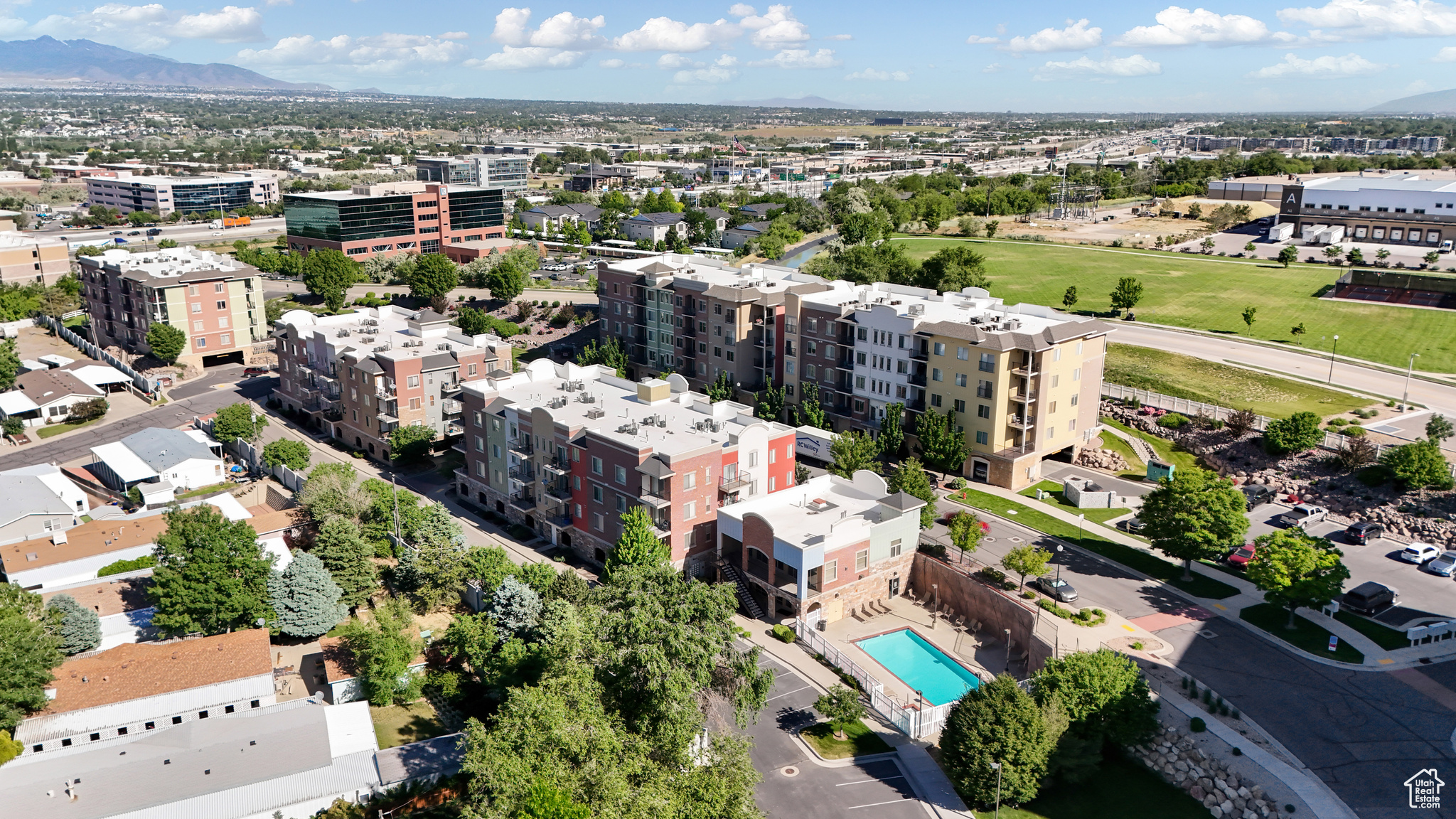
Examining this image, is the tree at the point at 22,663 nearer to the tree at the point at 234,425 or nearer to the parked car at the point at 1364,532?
the tree at the point at 234,425

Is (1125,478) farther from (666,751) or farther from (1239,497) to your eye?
(666,751)

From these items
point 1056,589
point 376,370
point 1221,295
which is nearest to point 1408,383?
point 1221,295

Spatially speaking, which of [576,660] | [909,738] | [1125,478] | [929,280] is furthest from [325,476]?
[929,280]

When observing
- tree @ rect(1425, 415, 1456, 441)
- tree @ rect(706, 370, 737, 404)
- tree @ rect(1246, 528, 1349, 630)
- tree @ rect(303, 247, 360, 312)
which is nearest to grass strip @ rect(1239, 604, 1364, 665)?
tree @ rect(1246, 528, 1349, 630)

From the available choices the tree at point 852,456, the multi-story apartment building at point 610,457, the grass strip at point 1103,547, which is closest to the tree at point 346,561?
the multi-story apartment building at point 610,457

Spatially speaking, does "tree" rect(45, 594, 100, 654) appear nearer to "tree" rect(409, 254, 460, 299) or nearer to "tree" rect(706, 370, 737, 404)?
"tree" rect(706, 370, 737, 404)
